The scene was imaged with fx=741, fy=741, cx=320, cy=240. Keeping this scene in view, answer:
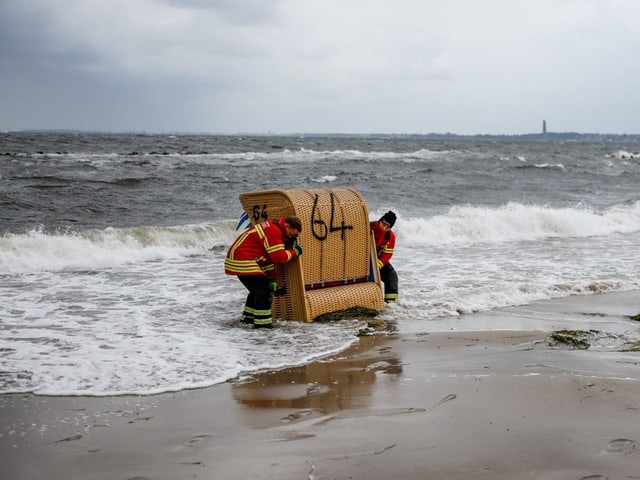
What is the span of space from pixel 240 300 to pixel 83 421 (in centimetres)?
453

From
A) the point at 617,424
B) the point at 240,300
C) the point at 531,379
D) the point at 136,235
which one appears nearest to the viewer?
the point at 617,424

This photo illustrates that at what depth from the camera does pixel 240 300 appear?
9.39 meters

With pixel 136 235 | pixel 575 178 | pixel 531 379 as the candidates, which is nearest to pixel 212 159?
pixel 575 178

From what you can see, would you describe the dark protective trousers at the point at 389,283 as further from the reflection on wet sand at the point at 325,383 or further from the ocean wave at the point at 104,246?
the ocean wave at the point at 104,246

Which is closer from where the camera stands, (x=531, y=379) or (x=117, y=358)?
(x=531, y=379)

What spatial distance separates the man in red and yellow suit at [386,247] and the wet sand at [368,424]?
225cm

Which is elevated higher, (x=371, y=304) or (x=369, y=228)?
(x=369, y=228)

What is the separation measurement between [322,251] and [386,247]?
0.95 metres

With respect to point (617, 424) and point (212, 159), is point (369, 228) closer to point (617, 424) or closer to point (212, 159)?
point (617, 424)

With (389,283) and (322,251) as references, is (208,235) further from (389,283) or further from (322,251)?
(322,251)

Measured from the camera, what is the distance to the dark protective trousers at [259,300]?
25.9ft

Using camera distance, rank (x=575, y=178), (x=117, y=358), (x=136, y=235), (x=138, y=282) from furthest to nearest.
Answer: (x=575, y=178)
(x=136, y=235)
(x=138, y=282)
(x=117, y=358)

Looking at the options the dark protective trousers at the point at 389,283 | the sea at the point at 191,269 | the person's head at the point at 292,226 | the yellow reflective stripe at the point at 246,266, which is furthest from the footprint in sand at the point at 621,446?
the dark protective trousers at the point at 389,283

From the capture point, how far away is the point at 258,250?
26.0ft
